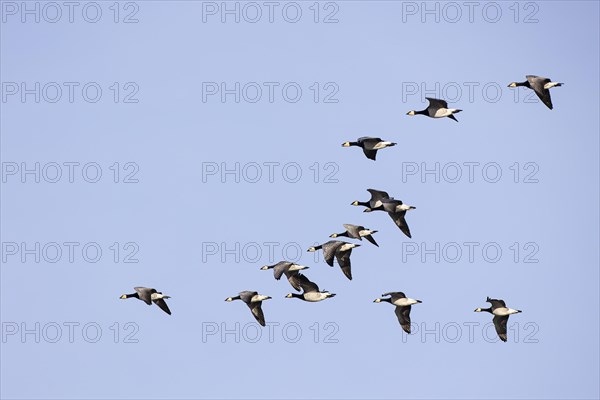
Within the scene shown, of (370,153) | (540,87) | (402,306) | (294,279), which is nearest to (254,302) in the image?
(294,279)

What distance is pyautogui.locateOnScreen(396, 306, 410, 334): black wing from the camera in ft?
164

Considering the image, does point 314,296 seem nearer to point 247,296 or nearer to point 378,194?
point 247,296

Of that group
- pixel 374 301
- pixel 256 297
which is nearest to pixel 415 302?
pixel 374 301

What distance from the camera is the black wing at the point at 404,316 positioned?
49.9 m

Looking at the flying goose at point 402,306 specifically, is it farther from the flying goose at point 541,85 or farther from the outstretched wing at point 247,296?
the flying goose at point 541,85

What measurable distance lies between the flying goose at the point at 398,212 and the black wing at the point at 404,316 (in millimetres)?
2326

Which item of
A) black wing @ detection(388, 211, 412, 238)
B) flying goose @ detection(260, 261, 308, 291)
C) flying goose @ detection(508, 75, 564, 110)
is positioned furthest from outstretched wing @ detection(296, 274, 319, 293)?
flying goose @ detection(508, 75, 564, 110)

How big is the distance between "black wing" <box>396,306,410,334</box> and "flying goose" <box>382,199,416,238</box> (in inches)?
91.6

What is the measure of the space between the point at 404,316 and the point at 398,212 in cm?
331

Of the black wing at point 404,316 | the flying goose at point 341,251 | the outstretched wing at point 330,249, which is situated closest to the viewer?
the outstretched wing at point 330,249

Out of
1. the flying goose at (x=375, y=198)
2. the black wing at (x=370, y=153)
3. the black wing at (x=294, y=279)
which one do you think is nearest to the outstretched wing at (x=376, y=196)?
the flying goose at (x=375, y=198)

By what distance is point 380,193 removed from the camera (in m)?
52.0

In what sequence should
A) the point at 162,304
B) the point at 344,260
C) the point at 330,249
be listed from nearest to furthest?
the point at 330,249, the point at 344,260, the point at 162,304

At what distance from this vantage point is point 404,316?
50.0m
